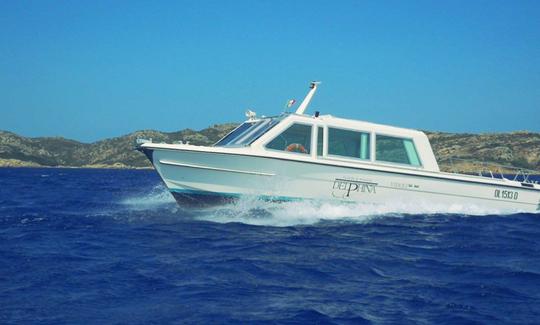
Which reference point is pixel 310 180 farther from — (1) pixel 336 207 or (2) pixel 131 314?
(2) pixel 131 314

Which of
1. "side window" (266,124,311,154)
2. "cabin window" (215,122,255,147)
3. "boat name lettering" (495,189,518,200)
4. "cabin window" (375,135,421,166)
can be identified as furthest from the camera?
"boat name lettering" (495,189,518,200)

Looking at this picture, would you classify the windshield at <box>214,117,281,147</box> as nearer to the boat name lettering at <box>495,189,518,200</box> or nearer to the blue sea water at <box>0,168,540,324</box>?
the blue sea water at <box>0,168,540,324</box>

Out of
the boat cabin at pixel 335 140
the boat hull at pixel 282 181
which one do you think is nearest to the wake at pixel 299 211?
the boat hull at pixel 282 181

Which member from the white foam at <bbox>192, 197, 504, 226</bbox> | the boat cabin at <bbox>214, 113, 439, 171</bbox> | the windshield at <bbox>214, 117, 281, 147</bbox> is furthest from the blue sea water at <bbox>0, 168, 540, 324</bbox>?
the windshield at <bbox>214, 117, 281, 147</bbox>

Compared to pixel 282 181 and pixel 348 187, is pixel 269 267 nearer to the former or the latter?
pixel 282 181

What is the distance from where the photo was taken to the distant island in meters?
112

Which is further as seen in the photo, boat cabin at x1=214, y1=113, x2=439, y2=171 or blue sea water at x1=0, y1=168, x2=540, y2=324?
boat cabin at x1=214, y1=113, x2=439, y2=171

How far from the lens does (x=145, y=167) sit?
143375mm

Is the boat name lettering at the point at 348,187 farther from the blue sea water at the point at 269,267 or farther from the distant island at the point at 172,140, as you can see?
the distant island at the point at 172,140

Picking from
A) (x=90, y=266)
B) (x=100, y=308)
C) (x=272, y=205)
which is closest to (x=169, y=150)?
(x=272, y=205)

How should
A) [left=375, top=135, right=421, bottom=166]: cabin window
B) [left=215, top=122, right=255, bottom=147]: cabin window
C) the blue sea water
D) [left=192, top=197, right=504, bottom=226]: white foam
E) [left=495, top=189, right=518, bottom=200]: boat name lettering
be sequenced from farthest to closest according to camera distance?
[left=495, top=189, right=518, bottom=200]: boat name lettering, [left=215, top=122, right=255, bottom=147]: cabin window, [left=375, top=135, right=421, bottom=166]: cabin window, [left=192, top=197, right=504, bottom=226]: white foam, the blue sea water

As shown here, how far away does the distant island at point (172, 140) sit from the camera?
112438mm

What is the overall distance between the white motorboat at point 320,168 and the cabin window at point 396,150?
0.03 m

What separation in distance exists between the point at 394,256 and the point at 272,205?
4.16m
